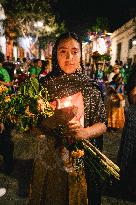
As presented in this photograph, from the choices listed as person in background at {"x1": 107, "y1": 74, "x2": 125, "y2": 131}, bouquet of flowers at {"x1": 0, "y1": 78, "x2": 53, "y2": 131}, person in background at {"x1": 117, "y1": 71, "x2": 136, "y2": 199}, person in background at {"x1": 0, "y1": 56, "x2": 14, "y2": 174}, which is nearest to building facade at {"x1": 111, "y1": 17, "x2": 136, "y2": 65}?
person in background at {"x1": 107, "y1": 74, "x2": 125, "y2": 131}

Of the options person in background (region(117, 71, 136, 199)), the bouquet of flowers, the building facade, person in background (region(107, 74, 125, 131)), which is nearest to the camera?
the bouquet of flowers

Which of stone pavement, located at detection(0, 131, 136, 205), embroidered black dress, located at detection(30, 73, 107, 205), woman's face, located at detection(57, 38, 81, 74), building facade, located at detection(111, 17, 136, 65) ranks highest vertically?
building facade, located at detection(111, 17, 136, 65)

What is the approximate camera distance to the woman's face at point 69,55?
239 cm

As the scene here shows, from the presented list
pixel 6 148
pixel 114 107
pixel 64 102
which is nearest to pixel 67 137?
pixel 64 102

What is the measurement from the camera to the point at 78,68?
2.48m

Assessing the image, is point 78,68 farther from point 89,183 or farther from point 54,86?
point 89,183

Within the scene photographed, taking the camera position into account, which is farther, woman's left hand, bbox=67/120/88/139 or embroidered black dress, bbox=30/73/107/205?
embroidered black dress, bbox=30/73/107/205

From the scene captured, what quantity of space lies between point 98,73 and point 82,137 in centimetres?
991

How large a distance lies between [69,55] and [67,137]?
61 centimetres

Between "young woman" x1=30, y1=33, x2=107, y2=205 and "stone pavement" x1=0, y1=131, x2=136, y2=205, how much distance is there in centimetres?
78

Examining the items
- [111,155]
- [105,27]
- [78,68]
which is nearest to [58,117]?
[78,68]

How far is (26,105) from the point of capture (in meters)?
2.25

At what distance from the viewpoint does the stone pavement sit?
15.5 ft

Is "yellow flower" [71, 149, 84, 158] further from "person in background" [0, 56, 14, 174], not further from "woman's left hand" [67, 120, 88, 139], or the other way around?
"person in background" [0, 56, 14, 174]
